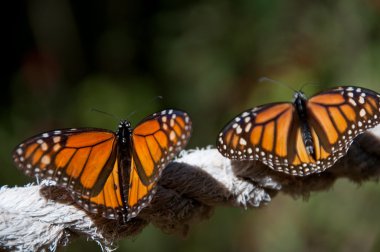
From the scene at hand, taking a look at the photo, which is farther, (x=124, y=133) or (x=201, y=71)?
(x=201, y=71)

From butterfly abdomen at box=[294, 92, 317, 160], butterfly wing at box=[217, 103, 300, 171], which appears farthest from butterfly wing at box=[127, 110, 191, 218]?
butterfly abdomen at box=[294, 92, 317, 160]

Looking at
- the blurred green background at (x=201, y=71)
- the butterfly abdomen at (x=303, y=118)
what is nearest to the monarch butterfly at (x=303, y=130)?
the butterfly abdomen at (x=303, y=118)

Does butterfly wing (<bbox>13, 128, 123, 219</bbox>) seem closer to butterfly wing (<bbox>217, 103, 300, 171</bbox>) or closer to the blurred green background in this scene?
butterfly wing (<bbox>217, 103, 300, 171</bbox>)

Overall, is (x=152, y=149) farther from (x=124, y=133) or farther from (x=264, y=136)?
(x=264, y=136)

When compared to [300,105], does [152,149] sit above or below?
below

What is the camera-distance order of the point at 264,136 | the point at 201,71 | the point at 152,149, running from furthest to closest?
1. the point at 201,71
2. the point at 264,136
3. the point at 152,149

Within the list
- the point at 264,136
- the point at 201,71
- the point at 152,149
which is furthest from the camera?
the point at 201,71

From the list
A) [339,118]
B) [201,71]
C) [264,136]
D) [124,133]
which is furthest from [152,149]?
[201,71]

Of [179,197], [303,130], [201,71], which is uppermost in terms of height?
[201,71]
